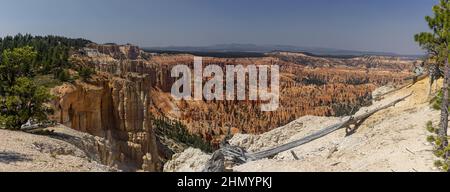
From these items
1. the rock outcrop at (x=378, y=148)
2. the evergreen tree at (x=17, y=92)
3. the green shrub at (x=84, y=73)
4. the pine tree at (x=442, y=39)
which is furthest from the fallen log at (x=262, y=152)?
the green shrub at (x=84, y=73)

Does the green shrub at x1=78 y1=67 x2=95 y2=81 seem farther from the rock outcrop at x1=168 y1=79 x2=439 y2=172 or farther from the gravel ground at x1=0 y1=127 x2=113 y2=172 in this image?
the rock outcrop at x1=168 y1=79 x2=439 y2=172

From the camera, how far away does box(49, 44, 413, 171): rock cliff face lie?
29500 millimetres

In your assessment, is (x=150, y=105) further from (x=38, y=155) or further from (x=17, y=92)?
(x=38, y=155)

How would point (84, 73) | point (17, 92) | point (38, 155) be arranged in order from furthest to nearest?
point (84, 73)
point (17, 92)
point (38, 155)

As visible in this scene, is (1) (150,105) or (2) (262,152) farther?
(1) (150,105)

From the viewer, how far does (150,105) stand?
7350cm

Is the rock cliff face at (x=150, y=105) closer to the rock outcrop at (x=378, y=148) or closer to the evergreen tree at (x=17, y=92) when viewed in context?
the evergreen tree at (x=17, y=92)

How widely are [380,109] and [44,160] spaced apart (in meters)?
15.1

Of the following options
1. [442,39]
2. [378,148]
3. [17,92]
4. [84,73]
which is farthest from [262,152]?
[84,73]
